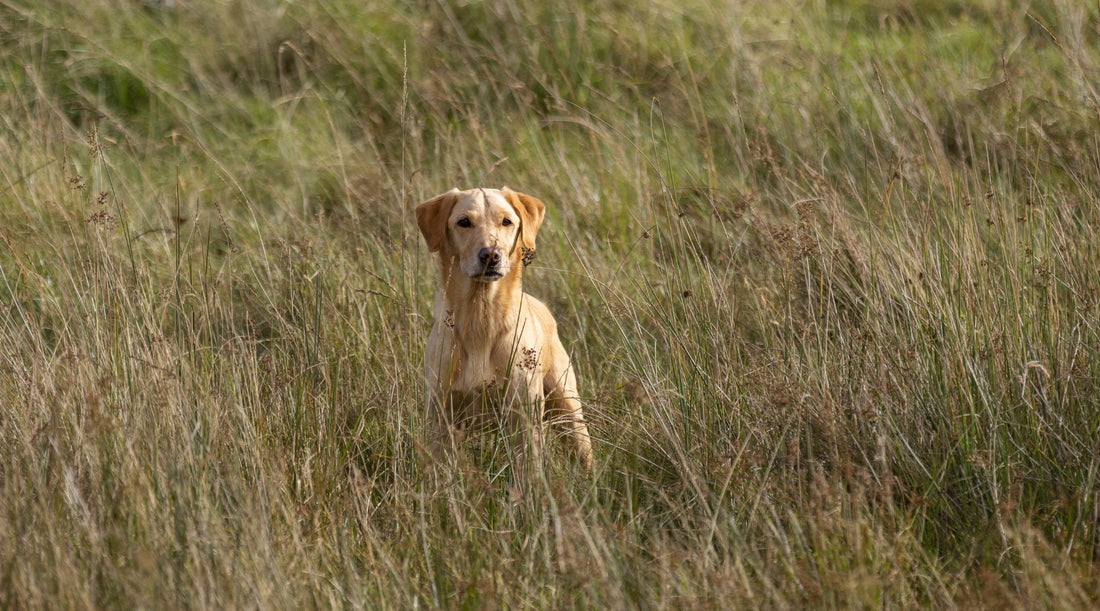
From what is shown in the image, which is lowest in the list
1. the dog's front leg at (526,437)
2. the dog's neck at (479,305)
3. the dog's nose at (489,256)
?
the dog's front leg at (526,437)

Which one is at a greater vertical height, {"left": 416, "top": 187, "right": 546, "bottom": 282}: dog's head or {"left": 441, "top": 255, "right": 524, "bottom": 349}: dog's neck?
{"left": 416, "top": 187, "right": 546, "bottom": 282}: dog's head

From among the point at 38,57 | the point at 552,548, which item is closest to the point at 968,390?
the point at 552,548

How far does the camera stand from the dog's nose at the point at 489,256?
11.1ft

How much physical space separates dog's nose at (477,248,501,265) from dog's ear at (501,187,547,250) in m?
0.26

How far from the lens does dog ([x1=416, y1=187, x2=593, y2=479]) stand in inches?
135

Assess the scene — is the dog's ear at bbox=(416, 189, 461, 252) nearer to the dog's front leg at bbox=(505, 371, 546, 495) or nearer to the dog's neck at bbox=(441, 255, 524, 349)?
the dog's neck at bbox=(441, 255, 524, 349)

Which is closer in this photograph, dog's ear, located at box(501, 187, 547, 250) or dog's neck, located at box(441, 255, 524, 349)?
dog's neck, located at box(441, 255, 524, 349)

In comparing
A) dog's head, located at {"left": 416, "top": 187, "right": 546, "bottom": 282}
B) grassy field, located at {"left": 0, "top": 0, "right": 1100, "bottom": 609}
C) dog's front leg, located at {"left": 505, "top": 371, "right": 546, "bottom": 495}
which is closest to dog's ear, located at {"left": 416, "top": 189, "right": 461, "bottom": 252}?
dog's head, located at {"left": 416, "top": 187, "right": 546, "bottom": 282}

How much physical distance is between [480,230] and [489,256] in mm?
151

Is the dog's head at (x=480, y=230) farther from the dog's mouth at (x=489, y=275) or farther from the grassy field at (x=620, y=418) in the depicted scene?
A: the grassy field at (x=620, y=418)

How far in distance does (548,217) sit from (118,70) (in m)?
3.39

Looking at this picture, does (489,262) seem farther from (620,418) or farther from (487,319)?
(620,418)

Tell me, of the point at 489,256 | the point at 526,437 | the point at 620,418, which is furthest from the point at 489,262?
the point at 526,437

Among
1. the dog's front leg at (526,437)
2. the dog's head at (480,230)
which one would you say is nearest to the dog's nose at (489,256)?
the dog's head at (480,230)
